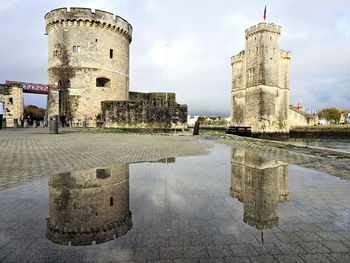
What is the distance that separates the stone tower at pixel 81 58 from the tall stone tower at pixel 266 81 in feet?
64.5

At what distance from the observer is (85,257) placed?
5.76ft

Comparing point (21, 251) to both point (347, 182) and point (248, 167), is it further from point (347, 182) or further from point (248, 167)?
point (347, 182)

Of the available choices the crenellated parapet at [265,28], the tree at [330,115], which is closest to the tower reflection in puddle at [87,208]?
the crenellated parapet at [265,28]

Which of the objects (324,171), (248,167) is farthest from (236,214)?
(324,171)

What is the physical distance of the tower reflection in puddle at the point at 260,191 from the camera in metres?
2.52

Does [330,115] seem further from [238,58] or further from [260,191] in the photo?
[260,191]

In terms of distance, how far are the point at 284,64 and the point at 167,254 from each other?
40999 millimetres

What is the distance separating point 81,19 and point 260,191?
28.1 m

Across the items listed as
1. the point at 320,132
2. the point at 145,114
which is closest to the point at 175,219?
the point at 145,114

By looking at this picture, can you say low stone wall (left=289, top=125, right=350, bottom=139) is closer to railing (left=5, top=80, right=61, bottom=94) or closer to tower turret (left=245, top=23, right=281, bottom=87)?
tower turret (left=245, top=23, right=281, bottom=87)

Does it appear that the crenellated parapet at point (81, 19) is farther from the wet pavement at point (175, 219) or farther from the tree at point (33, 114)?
the tree at point (33, 114)

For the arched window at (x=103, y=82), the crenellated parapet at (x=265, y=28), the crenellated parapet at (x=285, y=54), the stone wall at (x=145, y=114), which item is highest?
the crenellated parapet at (x=265, y=28)

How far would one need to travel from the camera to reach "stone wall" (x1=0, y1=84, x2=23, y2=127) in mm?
24609

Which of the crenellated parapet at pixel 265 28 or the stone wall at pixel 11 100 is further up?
the crenellated parapet at pixel 265 28
